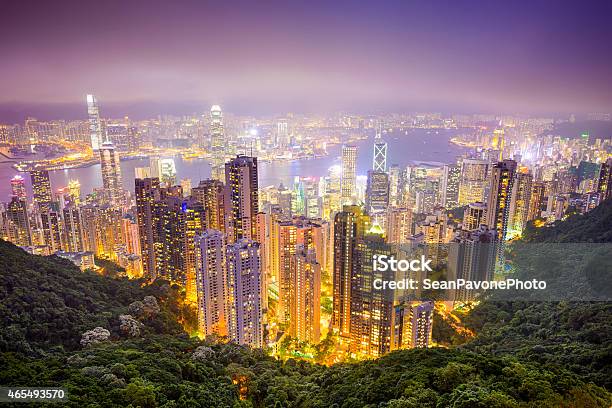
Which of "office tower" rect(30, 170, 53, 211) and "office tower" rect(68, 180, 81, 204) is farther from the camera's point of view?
"office tower" rect(68, 180, 81, 204)

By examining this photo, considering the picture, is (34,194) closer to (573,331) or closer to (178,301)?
(178,301)

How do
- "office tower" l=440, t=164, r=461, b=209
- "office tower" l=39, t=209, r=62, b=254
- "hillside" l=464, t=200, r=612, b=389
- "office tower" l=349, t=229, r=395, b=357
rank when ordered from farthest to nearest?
"office tower" l=440, t=164, r=461, b=209
"office tower" l=39, t=209, r=62, b=254
"office tower" l=349, t=229, r=395, b=357
"hillside" l=464, t=200, r=612, b=389

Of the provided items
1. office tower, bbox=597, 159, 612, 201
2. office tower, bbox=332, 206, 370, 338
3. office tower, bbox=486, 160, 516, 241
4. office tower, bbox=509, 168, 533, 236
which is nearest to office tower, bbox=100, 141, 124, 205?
office tower, bbox=332, 206, 370, 338

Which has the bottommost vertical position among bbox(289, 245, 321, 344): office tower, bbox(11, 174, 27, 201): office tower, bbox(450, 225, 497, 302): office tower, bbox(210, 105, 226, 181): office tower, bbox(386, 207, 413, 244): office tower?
bbox(289, 245, 321, 344): office tower

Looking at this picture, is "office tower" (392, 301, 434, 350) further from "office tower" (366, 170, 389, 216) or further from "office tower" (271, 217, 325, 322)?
"office tower" (366, 170, 389, 216)

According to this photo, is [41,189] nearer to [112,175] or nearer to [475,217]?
[112,175]

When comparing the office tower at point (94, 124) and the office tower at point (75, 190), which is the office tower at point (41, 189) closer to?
the office tower at point (75, 190)

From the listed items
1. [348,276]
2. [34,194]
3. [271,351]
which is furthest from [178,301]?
[34,194]
